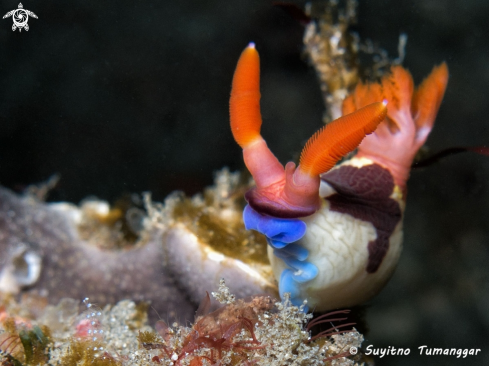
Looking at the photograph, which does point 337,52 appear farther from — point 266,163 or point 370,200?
point 266,163

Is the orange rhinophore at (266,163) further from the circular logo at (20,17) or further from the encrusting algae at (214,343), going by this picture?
the circular logo at (20,17)

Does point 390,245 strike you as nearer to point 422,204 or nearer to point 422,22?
point 422,204

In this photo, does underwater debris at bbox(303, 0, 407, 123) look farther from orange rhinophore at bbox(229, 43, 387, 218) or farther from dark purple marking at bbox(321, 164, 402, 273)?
orange rhinophore at bbox(229, 43, 387, 218)

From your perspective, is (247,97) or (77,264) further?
(77,264)

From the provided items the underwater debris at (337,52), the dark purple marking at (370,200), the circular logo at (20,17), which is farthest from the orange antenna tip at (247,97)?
the circular logo at (20,17)

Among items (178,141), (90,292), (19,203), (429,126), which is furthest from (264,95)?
(19,203)

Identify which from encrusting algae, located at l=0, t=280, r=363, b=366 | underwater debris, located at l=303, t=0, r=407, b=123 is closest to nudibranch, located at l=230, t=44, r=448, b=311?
encrusting algae, located at l=0, t=280, r=363, b=366

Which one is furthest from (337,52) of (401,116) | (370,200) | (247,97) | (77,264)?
(77,264)
